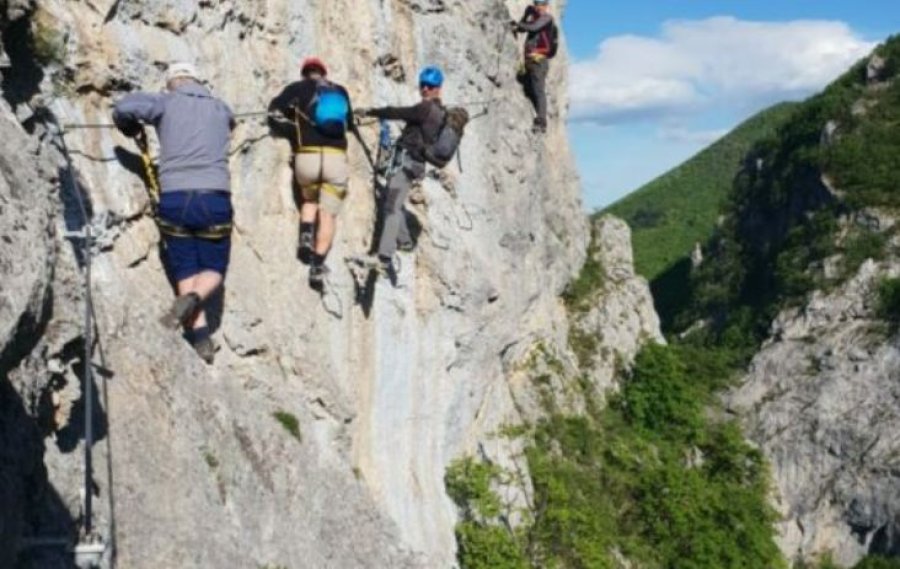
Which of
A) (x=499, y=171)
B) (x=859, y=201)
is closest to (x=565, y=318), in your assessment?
(x=499, y=171)

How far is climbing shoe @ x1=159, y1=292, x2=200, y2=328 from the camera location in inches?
381

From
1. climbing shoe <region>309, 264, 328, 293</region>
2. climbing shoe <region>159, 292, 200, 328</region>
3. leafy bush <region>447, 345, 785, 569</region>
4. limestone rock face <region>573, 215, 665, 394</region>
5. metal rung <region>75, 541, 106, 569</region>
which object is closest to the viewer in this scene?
metal rung <region>75, 541, 106, 569</region>

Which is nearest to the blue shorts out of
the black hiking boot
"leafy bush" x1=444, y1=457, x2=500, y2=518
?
the black hiking boot

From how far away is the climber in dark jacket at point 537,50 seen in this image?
2184 cm

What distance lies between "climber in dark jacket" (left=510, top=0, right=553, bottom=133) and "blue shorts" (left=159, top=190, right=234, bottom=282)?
12.7 m

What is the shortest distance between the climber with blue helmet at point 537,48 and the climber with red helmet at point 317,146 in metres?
10.1

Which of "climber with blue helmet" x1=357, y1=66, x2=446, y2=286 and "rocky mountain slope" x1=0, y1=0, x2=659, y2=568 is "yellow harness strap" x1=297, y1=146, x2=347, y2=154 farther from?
"climber with blue helmet" x1=357, y1=66, x2=446, y2=286

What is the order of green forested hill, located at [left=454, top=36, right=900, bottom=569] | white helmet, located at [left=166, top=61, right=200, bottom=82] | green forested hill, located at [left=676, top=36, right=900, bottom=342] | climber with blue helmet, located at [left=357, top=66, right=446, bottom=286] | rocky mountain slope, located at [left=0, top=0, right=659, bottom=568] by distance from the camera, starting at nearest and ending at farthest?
1. rocky mountain slope, located at [left=0, top=0, right=659, bottom=568]
2. white helmet, located at [left=166, top=61, right=200, bottom=82]
3. climber with blue helmet, located at [left=357, top=66, right=446, bottom=286]
4. green forested hill, located at [left=454, top=36, right=900, bottom=569]
5. green forested hill, located at [left=676, top=36, right=900, bottom=342]

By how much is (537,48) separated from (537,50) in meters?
0.04

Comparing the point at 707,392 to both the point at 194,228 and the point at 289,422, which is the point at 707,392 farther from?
the point at 194,228

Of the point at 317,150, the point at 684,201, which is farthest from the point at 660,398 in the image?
the point at 684,201

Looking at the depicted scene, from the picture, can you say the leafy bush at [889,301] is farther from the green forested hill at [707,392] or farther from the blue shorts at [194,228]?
the blue shorts at [194,228]

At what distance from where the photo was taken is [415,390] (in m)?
15.8

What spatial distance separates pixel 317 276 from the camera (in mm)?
12867
